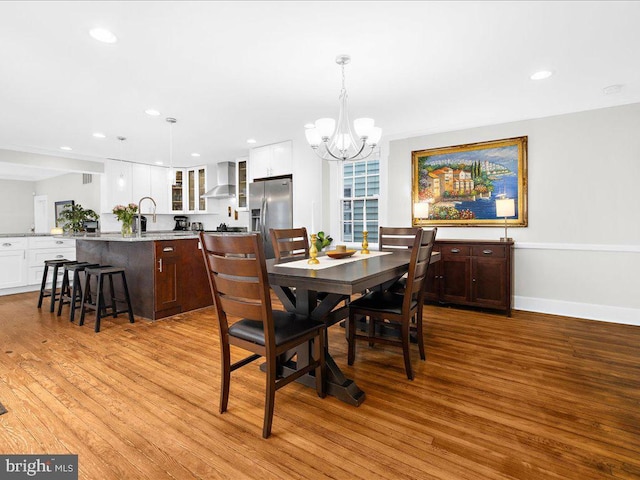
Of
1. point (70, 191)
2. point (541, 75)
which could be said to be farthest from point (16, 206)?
point (541, 75)

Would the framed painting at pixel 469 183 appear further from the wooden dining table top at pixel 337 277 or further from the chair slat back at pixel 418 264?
the wooden dining table top at pixel 337 277

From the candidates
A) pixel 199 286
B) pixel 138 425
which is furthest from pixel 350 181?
pixel 138 425

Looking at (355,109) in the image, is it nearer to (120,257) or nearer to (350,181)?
(350,181)

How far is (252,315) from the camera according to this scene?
5.51ft

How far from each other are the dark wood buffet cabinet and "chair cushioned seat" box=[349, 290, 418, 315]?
178 cm

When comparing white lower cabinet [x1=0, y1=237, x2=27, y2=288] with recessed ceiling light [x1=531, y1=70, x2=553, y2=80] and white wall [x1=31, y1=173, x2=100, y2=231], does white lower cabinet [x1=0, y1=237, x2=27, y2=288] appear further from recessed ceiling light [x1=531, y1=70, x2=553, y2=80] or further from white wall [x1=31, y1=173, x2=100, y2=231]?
recessed ceiling light [x1=531, y1=70, x2=553, y2=80]

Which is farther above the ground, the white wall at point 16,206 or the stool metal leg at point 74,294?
the white wall at point 16,206

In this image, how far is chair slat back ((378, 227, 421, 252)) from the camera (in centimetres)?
330

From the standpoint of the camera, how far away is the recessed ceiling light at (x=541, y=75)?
2936 mm

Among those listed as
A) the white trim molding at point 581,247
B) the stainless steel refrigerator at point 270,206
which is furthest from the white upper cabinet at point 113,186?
the white trim molding at point 581,247

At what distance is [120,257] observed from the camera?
4055mm

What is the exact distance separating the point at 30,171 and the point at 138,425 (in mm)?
9271

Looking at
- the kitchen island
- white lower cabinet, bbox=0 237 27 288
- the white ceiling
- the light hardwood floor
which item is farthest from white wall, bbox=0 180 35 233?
the light hardwood floor

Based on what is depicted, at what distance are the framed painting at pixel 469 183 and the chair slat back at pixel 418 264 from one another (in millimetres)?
2036
